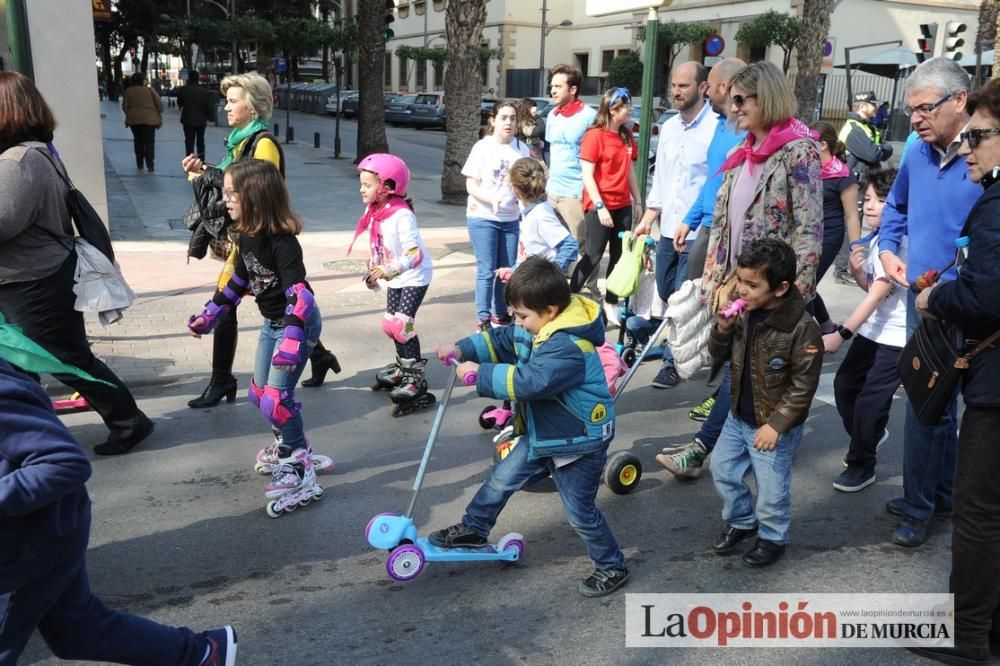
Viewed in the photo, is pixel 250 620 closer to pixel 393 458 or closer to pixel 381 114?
pixel 393 458

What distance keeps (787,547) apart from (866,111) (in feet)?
32.5

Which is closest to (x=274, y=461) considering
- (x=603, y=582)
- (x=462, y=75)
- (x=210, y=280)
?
(x=603, y=582)

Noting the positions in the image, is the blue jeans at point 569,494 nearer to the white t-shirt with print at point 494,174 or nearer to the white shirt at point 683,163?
the white shirt at point 683,163

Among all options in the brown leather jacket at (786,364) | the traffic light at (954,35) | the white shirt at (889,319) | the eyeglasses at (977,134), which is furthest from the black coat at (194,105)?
the eyeglasses at (977,134)

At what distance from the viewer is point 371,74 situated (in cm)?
1914

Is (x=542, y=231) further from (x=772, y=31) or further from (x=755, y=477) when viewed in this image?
(x=772, y=31)

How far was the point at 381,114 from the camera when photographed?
19469 mm

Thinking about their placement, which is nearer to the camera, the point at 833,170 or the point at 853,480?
the point at 853,480

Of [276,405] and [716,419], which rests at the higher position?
[276,405]

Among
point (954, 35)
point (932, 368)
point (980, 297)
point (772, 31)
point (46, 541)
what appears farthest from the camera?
point (772, 31)

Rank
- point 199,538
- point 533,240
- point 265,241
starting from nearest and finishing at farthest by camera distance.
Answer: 1. point 199,538
2. point 265,241
3. point 533,240

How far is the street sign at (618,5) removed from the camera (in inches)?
264

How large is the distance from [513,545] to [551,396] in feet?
2.63

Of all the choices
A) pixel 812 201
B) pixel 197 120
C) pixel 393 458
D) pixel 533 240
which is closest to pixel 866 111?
pixel 533 240
